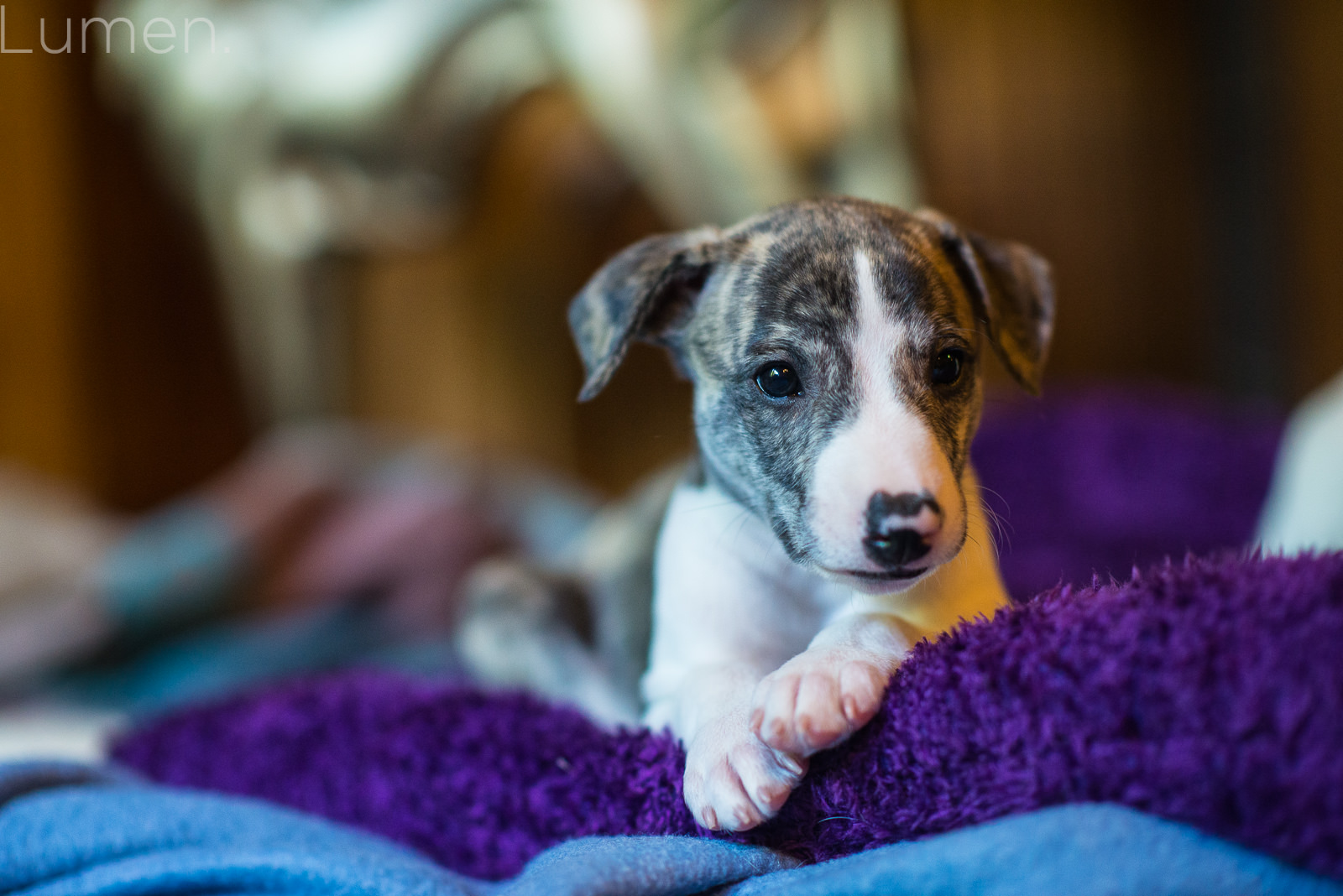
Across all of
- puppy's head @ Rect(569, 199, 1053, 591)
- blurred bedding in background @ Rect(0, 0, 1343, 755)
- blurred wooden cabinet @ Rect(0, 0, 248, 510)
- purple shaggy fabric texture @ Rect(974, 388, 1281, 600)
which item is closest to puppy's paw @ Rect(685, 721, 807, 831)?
puppy's head @ Rect(569, 199, 1053, 591)

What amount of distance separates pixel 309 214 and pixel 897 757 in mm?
2496

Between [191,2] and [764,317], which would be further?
[191,2]

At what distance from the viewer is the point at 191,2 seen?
2.86 meters

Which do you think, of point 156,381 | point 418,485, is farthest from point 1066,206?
point 156,381

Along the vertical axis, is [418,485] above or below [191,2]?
below

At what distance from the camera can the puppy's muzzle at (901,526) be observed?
84 cm

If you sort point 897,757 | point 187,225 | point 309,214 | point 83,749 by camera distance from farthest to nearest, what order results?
point 187,225 < point 309,214 < point 83,749 < point 897,757

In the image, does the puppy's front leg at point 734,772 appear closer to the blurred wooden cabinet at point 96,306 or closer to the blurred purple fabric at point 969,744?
the blurred purple fabric at point 969,744

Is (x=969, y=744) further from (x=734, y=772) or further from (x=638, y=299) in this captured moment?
(x=638, y=299)

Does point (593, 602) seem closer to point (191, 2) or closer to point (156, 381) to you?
point (191, 2)

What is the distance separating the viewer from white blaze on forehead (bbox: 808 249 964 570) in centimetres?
86

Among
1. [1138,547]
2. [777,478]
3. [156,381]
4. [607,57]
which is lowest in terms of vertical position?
[1138,547]

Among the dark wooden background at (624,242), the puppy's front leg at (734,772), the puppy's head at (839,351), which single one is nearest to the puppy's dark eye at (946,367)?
the puppy's head at (839,351)

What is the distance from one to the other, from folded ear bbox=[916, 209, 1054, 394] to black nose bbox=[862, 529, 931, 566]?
360mm
